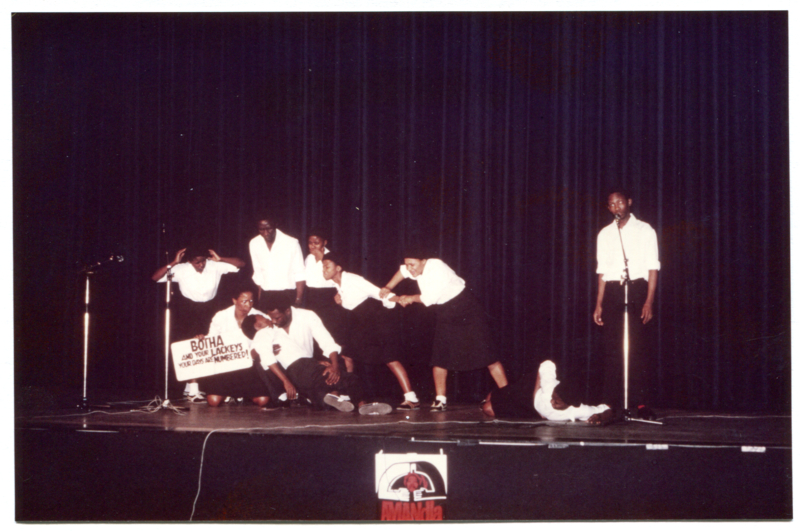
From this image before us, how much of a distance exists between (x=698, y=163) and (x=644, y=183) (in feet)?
1.20

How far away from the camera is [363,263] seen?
4.87 m

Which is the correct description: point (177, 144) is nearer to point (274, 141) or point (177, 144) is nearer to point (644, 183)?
point (274, 141)

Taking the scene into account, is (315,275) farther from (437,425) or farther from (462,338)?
(437,425)

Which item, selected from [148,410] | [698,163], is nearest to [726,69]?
[698,163]

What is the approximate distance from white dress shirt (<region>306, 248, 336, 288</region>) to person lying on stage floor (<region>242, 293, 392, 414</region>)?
0.67 ft

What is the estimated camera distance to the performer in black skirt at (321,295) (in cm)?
479

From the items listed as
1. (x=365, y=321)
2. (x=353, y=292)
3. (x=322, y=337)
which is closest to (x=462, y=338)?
(x=365, y=321)

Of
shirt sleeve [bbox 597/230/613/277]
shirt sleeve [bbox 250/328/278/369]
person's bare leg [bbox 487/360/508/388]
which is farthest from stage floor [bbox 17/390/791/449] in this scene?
shirt sleeve [bbox 597/230/613/277]

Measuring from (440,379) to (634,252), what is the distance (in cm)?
148

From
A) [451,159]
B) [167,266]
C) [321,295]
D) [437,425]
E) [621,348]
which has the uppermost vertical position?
[451,159]

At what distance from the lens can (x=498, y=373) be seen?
178 inches

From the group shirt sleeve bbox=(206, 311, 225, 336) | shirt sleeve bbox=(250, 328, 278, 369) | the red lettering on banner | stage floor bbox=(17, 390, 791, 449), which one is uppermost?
shirt sleeve bbox=(206, 311, 225, 336)

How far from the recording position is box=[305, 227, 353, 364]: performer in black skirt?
4.79 metres

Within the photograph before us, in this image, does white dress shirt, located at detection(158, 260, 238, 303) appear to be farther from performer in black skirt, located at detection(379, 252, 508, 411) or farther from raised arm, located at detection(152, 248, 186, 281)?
performer in black skirt, located at detection(379, 252, 508, 411)
